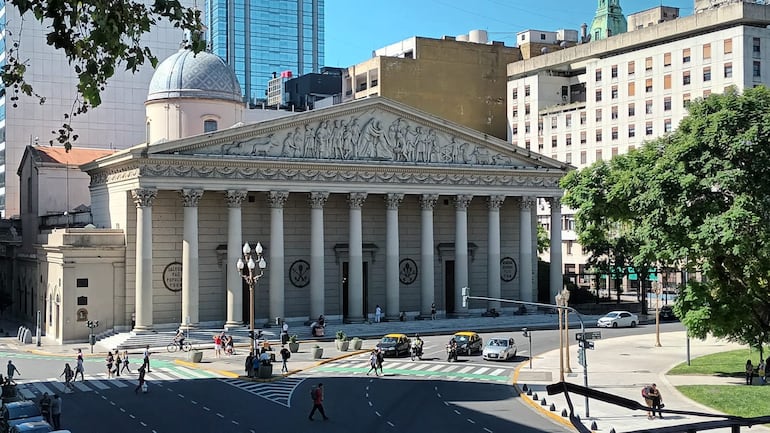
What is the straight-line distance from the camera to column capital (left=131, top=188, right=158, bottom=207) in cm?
5826

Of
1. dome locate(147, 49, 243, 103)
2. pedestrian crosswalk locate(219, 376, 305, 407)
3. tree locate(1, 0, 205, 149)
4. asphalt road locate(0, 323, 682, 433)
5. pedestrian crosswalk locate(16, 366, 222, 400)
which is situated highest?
dome locate(147, 49, 243, 103)

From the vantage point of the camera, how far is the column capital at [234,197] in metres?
61.2

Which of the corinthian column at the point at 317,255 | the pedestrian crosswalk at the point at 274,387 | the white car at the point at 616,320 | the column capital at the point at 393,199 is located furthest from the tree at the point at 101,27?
the white car at the point at 616,320

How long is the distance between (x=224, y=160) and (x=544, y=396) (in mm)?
29860

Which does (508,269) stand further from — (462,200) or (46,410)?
(46,410)

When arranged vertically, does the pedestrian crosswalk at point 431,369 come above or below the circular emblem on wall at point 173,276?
below

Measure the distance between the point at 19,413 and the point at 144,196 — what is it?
2996cm

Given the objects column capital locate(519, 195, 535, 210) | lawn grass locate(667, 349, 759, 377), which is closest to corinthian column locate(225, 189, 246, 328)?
column capital locate(519, 195, 535, 210)

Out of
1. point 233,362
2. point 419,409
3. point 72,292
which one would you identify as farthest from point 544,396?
point 72,292

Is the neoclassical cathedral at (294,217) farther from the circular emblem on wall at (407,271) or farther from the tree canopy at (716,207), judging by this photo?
the tree canopy at (716,207)

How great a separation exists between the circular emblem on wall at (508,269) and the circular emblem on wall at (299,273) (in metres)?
16.4

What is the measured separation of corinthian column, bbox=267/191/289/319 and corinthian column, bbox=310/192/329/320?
2311 millimetres

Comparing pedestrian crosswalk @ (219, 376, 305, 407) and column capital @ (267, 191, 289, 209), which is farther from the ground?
column capital @ (267, 191, 289, 209)

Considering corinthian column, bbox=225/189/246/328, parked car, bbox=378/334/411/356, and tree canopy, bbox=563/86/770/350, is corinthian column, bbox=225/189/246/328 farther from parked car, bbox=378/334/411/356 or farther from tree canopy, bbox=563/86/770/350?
tree canopy, bbox=563/86/770/350
